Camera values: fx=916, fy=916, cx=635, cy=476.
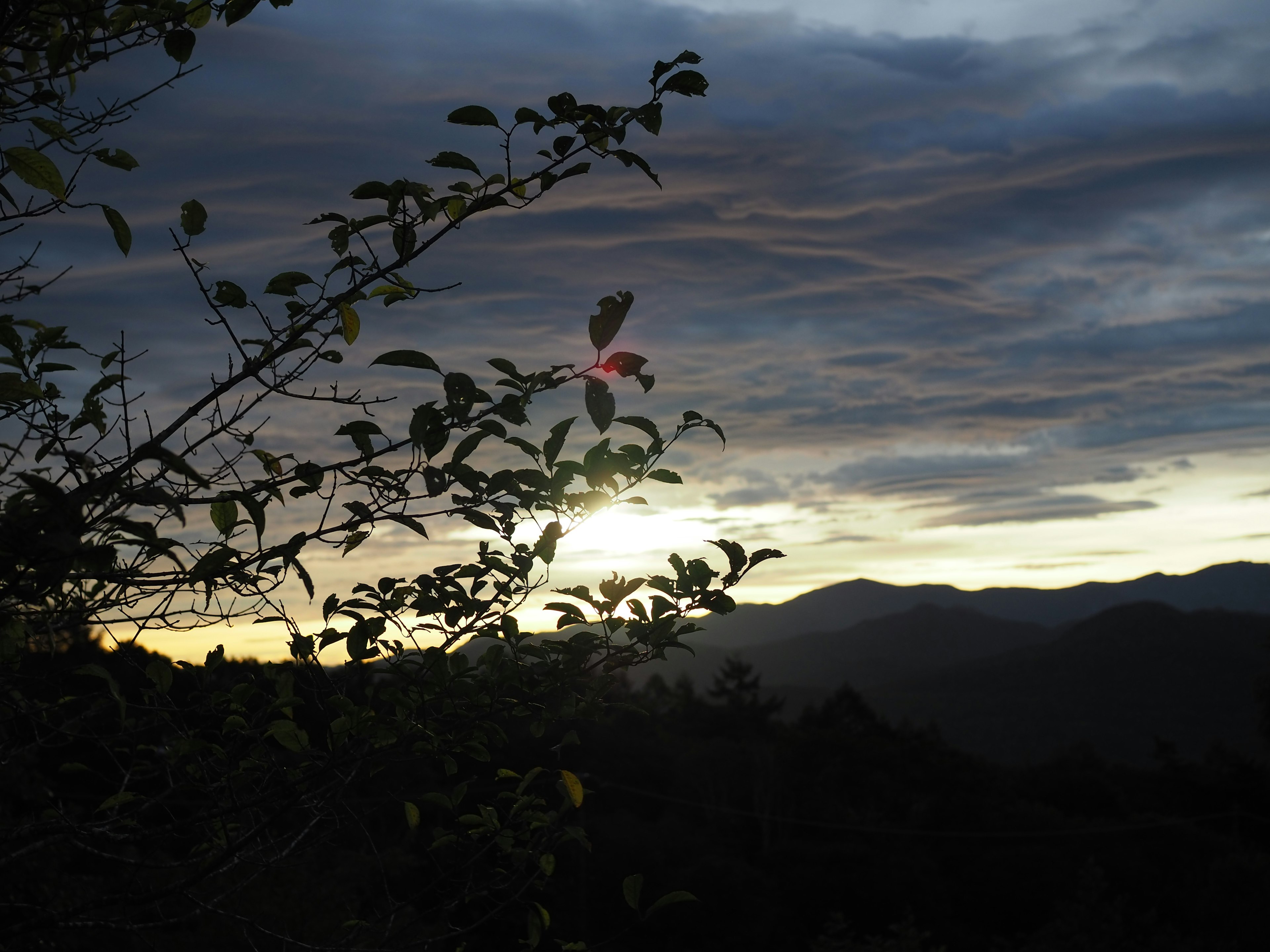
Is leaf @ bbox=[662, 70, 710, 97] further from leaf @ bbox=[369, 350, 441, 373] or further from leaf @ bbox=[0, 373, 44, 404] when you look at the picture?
leaf @ bbox=[0, 373, 44, 404]

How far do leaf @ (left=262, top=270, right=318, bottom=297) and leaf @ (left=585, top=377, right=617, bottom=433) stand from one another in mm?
874

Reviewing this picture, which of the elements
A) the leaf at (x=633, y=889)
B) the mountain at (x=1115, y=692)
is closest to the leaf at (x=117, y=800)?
the leaf at (x=633, y=889)

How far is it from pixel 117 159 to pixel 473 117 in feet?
3.09

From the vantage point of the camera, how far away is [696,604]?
279 centimetres

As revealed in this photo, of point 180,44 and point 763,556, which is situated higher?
point 180,44

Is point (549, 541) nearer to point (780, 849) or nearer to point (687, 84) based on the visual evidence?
point (687, 84)

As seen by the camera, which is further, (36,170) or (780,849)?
(780,849)

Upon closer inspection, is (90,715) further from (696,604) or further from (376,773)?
(696,604)

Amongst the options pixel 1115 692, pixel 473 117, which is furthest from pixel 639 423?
pixel 1115 692

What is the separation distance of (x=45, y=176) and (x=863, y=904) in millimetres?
33197

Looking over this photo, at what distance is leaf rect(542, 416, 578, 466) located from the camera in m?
2.55

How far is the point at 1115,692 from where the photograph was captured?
119438mm

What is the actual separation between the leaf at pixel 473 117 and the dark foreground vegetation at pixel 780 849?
5.07ft

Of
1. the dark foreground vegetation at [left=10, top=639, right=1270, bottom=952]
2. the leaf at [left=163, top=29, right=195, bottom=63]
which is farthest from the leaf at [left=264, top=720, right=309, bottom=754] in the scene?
the leaf at [left=163, top=29, right=195, bottom=63]
